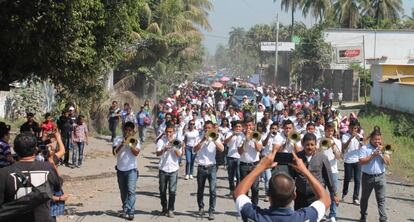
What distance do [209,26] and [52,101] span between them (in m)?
22.5

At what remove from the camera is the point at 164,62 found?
3095 centimetres

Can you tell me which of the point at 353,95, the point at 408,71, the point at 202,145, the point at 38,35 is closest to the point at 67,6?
the point at 38,35

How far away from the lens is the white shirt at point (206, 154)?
10477 millimetres

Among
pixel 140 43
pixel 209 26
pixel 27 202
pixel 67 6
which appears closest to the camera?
pixel 27 202

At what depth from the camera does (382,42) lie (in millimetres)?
51188

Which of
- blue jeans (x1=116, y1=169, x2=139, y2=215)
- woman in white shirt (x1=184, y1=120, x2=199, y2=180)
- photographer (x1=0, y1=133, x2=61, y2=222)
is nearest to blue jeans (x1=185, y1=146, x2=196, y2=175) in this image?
woman in white shirt (x1=184, y1=120, x2=199, y2=180)

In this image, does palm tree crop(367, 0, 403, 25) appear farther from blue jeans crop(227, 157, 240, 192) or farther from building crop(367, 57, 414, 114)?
blue jeans crop(227, 157, 240, 192)

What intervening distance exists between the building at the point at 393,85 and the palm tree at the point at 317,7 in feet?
73.9

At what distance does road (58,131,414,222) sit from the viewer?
10.7 meters

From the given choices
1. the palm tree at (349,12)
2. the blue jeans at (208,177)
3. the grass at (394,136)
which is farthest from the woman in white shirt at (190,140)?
the palm tree at (349,12)

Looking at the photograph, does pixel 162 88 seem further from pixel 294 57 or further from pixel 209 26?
pixel 294 57

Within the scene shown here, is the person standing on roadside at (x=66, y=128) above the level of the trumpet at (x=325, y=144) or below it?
below

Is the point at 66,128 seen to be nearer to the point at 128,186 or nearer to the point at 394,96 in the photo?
the point at 128,186

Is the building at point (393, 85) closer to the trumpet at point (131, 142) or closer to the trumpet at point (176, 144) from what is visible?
the trumpet at point (176, 144)
